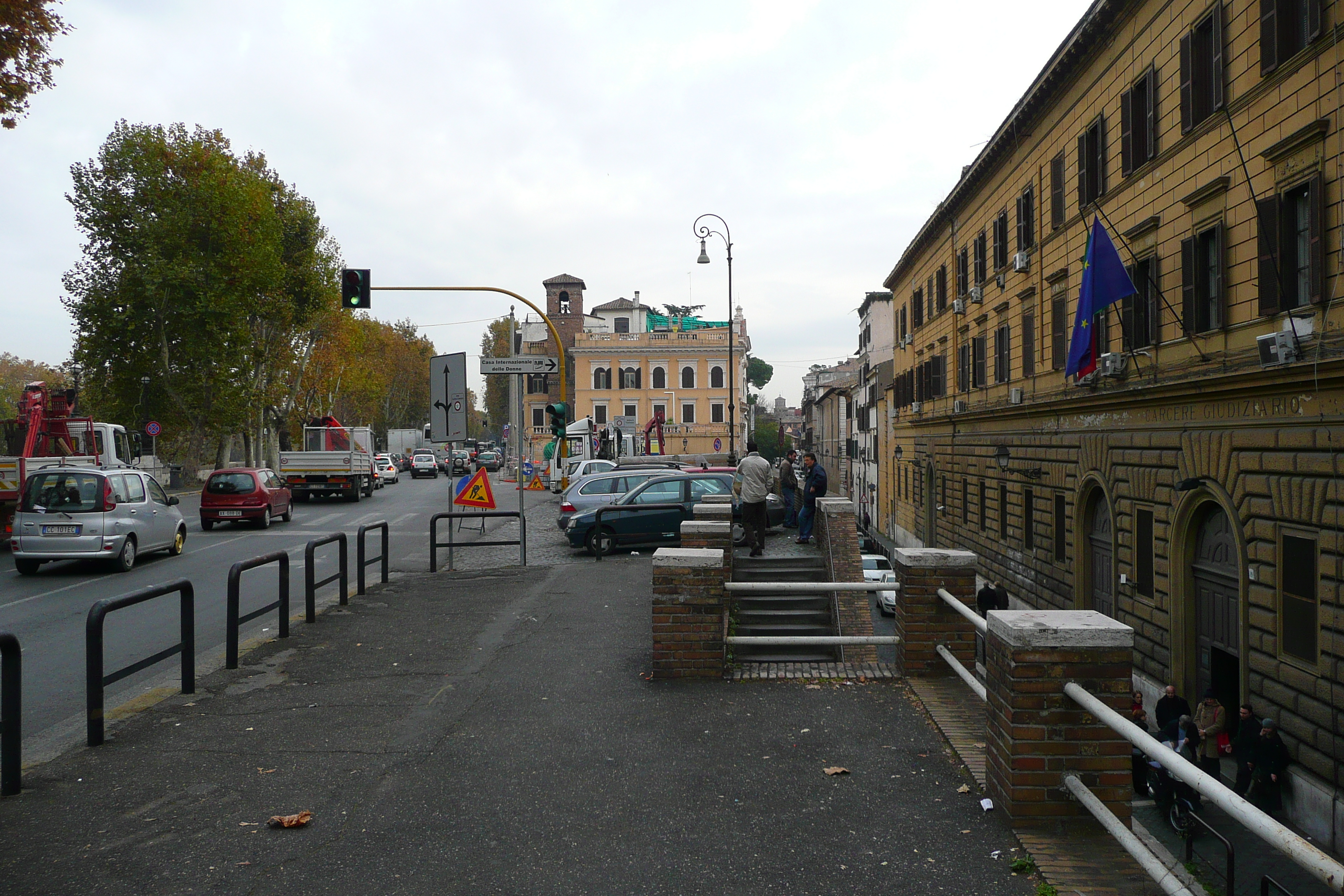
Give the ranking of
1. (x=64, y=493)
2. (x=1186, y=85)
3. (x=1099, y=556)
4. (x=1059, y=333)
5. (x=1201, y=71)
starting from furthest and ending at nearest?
(x=1059, y=333) < (x=1099, y=556) < (x=1186, y=85) < (x=1201, y=71) < (x=64, y=493)

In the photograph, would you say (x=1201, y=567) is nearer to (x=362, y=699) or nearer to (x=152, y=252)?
(x=362, y=699)

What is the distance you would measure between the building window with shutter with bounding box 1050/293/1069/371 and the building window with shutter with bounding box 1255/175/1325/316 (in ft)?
27.5

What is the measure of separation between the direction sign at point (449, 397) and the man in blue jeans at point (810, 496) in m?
5.63

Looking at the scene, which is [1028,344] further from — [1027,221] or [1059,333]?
[1027,221]

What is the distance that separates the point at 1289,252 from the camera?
43.1ft

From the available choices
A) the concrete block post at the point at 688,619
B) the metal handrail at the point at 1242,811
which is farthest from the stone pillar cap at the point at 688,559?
the metal handrail at the point at 1242,811

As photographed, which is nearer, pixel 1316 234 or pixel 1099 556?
pixel 1316 234

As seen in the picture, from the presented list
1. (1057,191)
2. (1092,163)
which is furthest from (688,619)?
(1057,191)

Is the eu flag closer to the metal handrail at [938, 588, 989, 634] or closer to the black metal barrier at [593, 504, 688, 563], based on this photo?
the black metal barrier at [593, 504, 688, 563]

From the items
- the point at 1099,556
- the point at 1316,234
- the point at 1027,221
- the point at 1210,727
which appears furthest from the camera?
the point at 1027,221

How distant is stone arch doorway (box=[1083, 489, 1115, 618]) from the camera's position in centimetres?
2031

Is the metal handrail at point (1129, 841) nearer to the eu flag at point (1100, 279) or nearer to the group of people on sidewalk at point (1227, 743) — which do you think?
the group of people on sidewalk at point (1227, 743)

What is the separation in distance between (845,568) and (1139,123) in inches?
462

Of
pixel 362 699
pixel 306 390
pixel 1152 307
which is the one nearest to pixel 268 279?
pixel 306 390
